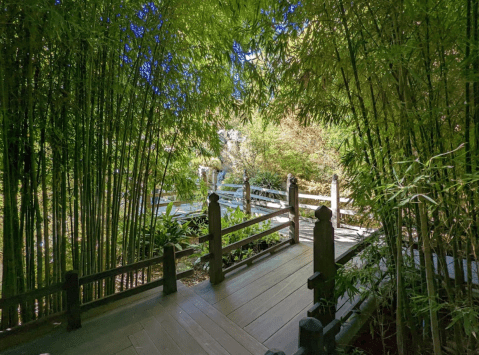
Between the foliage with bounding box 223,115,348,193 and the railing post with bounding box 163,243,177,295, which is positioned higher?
the foliage with bounding box 223,115,348,193

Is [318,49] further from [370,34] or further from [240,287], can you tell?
[240,287]

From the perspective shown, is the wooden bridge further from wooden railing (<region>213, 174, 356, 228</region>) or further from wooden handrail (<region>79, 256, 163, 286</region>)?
wooden railing (<region>213, 174, 356, 228</region>)

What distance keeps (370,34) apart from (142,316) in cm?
229

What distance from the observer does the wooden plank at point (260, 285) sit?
2.10 metres

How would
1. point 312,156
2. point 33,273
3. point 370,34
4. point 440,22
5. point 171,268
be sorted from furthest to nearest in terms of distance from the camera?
point 312,156, point 171,268, point 33,273, point 370,34, point 440,22

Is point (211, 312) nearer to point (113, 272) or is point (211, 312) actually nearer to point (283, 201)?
point (113, 272)

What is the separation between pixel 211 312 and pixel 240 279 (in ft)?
2.02

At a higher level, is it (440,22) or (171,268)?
(440,22)

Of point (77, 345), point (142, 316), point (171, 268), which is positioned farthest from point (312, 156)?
point (77, 345)

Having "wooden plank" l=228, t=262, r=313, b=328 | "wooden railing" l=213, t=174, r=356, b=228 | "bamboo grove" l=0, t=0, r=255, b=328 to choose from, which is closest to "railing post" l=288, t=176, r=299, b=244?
"wooden plank" l=228, t=262, r=313, b=328

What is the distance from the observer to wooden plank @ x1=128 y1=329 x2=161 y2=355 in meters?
1.57

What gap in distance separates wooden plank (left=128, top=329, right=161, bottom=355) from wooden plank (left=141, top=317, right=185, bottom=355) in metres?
0.02

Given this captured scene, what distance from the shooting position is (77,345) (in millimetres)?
1640

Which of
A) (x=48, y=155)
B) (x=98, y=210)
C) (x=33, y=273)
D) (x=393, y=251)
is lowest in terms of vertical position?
(x=33, y=273)
